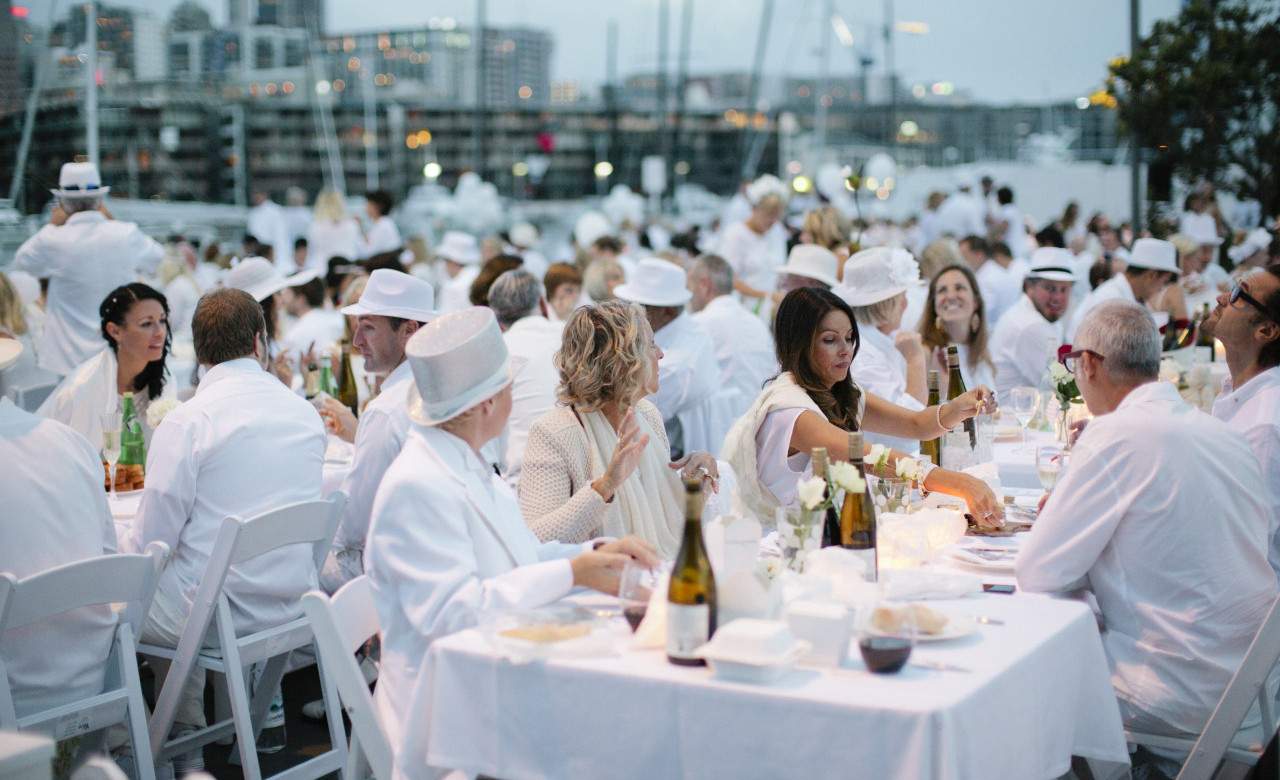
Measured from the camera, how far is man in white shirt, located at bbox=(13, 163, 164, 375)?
805 cm

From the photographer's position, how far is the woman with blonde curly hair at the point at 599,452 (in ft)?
12.0

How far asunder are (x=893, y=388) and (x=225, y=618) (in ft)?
9.20

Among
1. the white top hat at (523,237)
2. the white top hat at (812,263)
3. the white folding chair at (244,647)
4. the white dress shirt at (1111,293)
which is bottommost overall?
the white folding chair at (244,647)

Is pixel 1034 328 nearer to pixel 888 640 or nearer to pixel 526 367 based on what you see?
pixel 526 367

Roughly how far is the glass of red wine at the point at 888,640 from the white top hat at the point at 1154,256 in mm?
6258

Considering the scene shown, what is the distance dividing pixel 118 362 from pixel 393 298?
1.27 meters

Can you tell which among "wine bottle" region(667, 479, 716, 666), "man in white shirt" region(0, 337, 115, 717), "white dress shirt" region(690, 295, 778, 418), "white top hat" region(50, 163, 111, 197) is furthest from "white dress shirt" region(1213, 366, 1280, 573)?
"white top hat" region(50, 163, 111, 197)

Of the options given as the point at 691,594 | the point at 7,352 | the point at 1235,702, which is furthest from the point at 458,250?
the point at 691,594

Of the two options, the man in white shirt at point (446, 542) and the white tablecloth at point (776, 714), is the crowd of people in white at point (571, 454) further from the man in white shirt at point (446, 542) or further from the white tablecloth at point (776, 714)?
the white tablecloth at point (776, 714)

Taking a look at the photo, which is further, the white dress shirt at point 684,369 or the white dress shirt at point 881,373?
the white dress shirt at point 684,369

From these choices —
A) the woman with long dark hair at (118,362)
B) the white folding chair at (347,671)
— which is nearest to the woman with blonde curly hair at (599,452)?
the white folding chair at (347,671)

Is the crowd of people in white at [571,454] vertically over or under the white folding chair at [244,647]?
over

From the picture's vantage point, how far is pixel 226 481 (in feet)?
13.2

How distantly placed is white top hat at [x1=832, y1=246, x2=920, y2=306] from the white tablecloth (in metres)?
2.94
